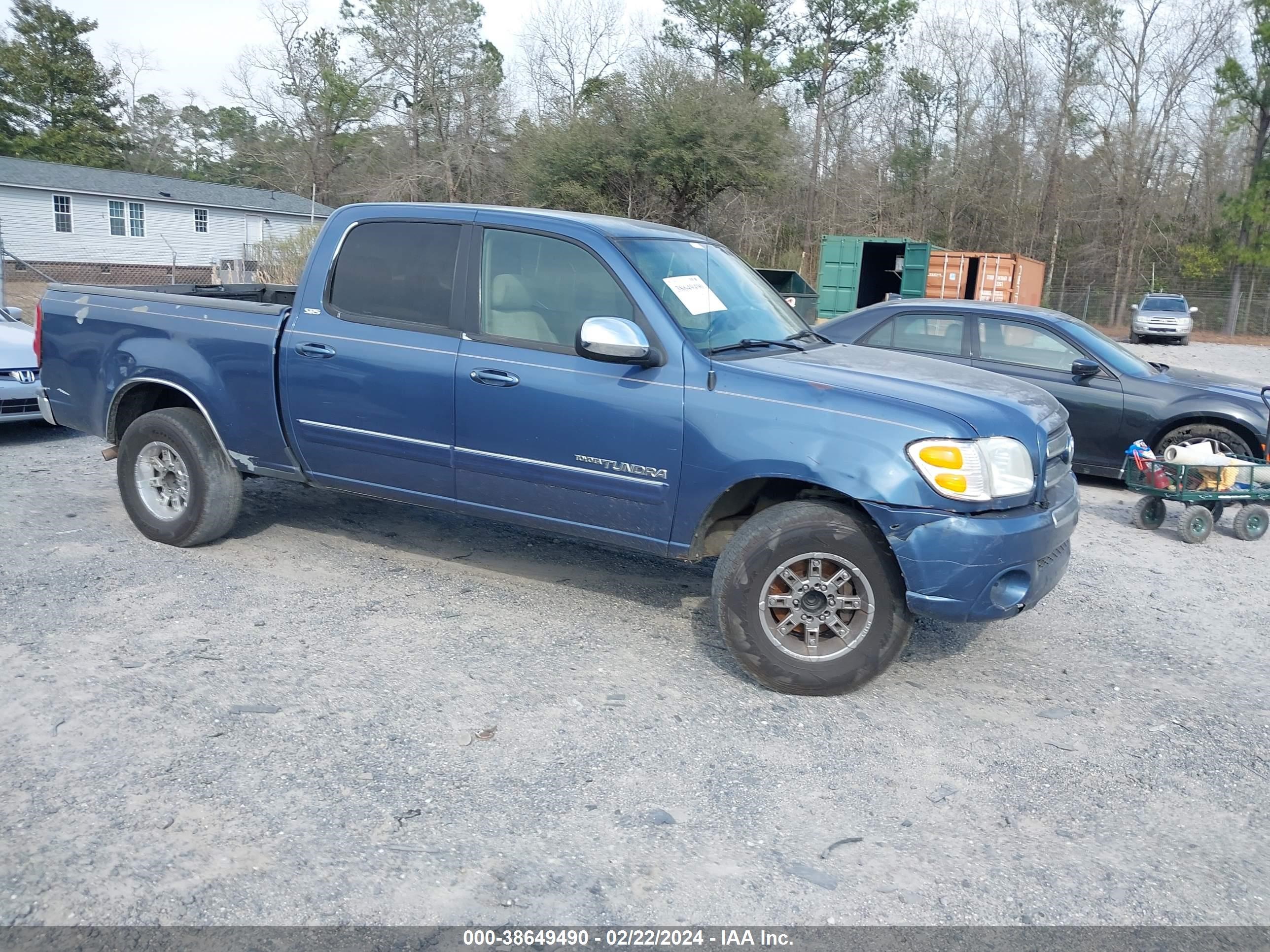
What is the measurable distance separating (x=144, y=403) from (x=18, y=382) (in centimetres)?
353

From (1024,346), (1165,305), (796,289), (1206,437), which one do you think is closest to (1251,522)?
(1206,437)

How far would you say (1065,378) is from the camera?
8.74m

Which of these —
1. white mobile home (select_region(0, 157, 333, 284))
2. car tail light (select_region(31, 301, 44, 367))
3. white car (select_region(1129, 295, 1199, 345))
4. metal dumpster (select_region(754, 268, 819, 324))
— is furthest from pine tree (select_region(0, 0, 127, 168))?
car tail light (select_region(31, 301, 44, 367))

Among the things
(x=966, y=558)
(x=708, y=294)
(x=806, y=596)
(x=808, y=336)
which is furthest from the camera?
(x=808, y=336)

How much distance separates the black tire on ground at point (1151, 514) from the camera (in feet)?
25.3

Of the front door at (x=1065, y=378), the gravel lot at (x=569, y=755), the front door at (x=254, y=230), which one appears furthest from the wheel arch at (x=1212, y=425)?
the front door at (x=254, y=230)

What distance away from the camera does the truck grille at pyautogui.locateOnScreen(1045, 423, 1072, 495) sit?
441 cm

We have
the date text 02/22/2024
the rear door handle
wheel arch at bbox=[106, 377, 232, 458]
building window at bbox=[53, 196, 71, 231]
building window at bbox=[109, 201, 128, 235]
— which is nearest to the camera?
the date text 02/22/2024

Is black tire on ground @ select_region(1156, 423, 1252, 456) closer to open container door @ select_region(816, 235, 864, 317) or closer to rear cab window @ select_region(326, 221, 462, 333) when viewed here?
rear cab window @ select_region(326, 221, 462, 333)

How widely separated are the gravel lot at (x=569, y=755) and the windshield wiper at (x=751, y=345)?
56.3 inches

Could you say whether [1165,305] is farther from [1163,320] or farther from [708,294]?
[708,294]

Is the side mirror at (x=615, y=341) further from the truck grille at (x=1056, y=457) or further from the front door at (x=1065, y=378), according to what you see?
the front door at (x=1065, y=378)

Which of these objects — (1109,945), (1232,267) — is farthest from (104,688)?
(1232,267)

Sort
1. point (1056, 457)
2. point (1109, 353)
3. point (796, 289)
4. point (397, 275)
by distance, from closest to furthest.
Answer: point (1056, 457) → point (397, 275) → point (1109, 353) → point (796, 289)
